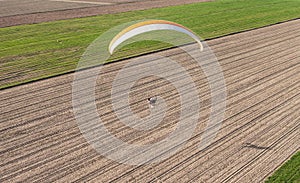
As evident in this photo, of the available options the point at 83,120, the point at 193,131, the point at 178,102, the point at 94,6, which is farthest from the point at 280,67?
the point at 94,6

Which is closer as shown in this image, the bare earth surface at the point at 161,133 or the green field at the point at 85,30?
the bare earth surface at the point at 161,133

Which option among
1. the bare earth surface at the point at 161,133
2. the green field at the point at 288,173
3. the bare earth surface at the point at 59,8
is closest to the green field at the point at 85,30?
the bare earth surface at the point at 59,8

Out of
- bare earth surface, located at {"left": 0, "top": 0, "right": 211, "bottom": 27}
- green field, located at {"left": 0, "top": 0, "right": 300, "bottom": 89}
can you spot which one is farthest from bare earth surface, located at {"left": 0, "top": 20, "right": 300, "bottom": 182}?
bare earth surface, located at {"left": 0, "top": 0, "right": 211, "bottom": 27}

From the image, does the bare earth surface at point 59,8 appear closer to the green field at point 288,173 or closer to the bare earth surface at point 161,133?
the bare earth surface at point 161,133

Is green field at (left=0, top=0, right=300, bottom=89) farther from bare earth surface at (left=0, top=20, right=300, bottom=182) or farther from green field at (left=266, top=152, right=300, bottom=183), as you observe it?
green field at (left=266, top=152, right=300, bottom=183)

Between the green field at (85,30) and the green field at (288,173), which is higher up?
the green field at (85,30)

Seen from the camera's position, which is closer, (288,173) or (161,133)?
(288,173)

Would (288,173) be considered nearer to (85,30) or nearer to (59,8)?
(85,30)

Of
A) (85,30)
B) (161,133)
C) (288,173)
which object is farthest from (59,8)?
(288,173)
